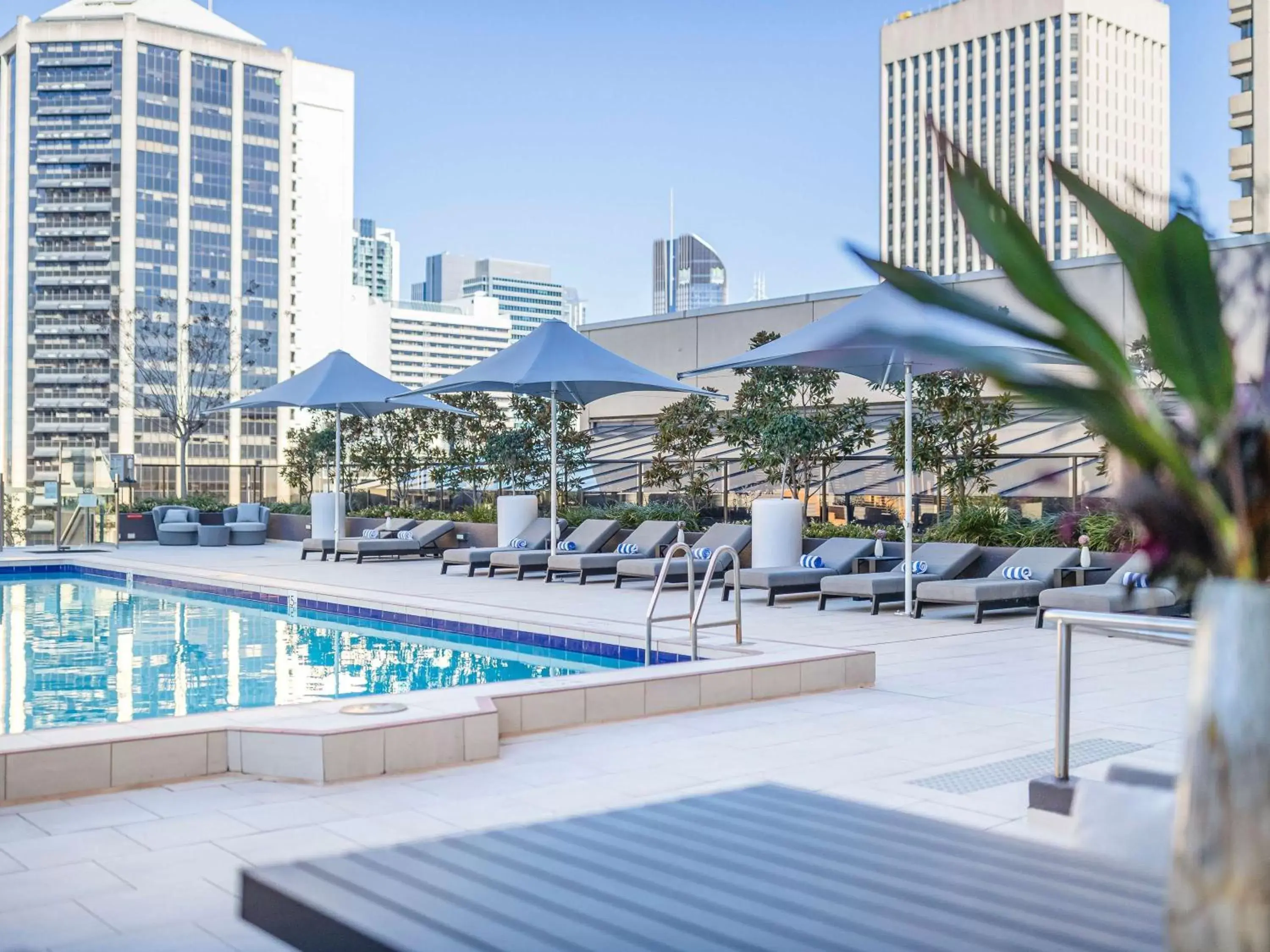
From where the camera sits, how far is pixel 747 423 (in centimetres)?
1455

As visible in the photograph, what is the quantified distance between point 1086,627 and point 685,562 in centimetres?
875

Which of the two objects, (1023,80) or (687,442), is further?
(1023,80)

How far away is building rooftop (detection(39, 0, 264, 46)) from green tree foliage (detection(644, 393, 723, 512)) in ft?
307

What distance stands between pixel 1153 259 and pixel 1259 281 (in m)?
0.11

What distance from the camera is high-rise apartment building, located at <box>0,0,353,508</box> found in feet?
310

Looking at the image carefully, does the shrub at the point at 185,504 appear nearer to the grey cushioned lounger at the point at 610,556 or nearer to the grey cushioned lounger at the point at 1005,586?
the grey cushioned lounger at the point at 610,556

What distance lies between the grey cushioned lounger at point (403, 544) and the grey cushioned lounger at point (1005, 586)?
8251 mm

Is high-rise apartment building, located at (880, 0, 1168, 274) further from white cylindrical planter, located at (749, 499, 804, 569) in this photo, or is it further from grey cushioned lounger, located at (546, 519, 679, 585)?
white cylindrical planter, located at (749, 499, 804, 569)

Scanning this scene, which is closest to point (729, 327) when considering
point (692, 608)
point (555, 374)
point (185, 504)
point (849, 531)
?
point (555, 374)

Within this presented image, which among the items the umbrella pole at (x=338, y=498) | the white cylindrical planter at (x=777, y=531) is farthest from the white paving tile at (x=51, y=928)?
the umbrella pole at (x=338, y=498)

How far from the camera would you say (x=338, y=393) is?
1777 cm

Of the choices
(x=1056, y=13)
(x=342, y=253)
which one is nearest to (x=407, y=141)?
(x=342, y=253)

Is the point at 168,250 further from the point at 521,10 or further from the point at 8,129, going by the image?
the point at 521,10

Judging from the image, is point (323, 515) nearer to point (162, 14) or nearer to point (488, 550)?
point (488, 550)
